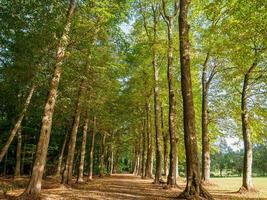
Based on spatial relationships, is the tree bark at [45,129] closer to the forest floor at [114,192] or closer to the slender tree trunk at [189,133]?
the forest floor at [114,192]

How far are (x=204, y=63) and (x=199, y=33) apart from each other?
3.05 metres

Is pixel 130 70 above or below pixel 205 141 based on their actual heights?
above

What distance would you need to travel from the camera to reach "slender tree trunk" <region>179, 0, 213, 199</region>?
11.7 meters

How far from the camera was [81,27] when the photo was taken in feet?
48.9

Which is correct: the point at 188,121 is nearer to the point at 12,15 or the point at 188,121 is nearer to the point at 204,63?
the point at 12,15

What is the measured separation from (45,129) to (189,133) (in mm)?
5911

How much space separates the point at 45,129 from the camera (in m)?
13.0

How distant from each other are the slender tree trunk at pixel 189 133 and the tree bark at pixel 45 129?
505cm

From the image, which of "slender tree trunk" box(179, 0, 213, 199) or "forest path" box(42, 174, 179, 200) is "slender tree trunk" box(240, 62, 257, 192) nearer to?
"forest path" box(42, 174, 179, 200)

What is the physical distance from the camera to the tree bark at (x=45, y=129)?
1234 centimetres

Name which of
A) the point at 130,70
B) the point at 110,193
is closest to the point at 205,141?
the point at 130,70

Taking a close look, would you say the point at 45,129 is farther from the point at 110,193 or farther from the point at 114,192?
the point at 114,192

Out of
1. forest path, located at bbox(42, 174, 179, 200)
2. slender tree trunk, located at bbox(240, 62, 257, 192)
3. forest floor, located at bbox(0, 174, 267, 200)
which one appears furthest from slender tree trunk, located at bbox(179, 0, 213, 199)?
slender tree trunk, located at bbox(240, 62, 257, 192)

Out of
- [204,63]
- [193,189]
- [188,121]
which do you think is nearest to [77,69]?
[188,121]
